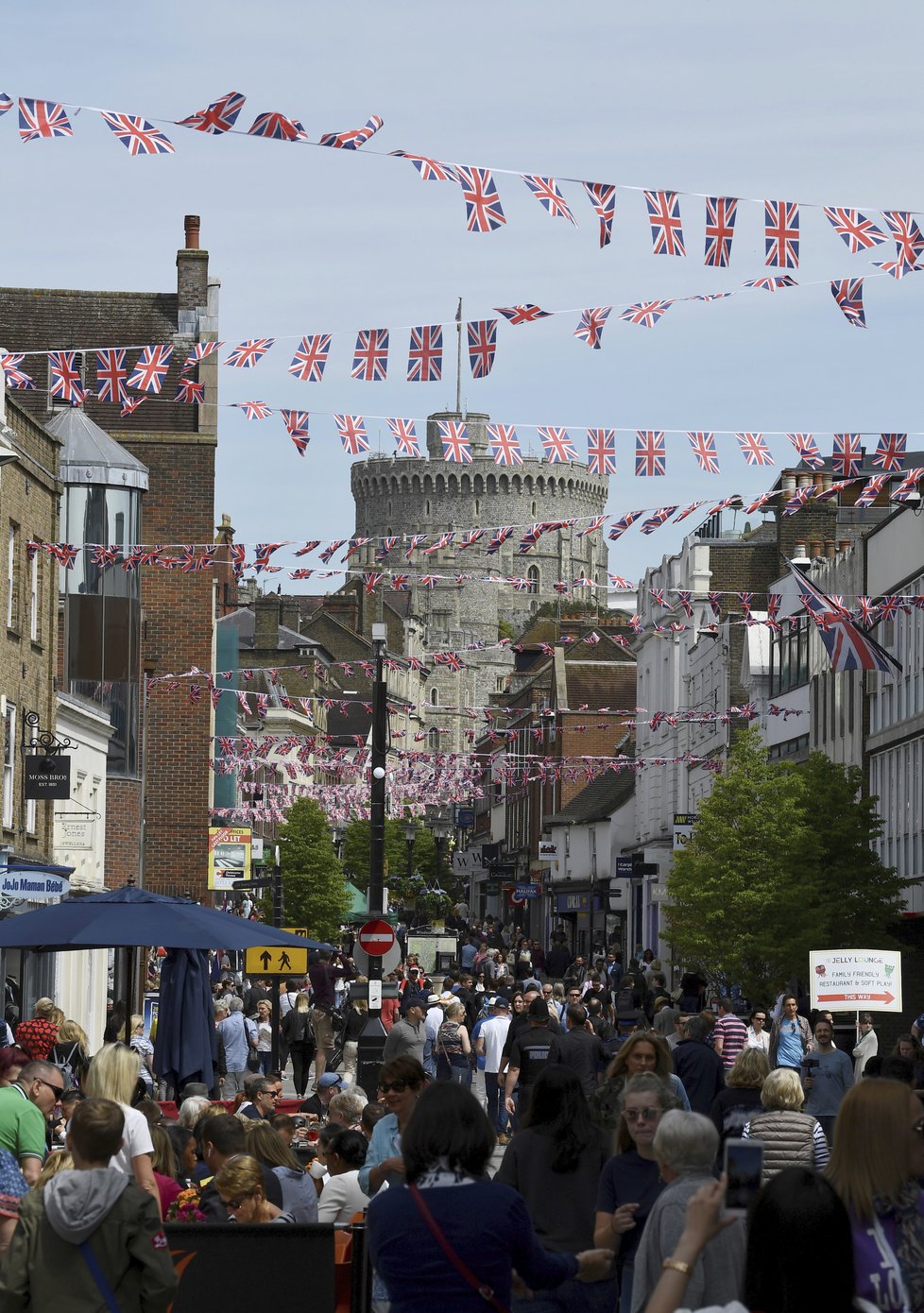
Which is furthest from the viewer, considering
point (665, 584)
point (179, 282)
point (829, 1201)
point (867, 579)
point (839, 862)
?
point (665, 584)

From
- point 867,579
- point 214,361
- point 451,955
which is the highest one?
point 214,361

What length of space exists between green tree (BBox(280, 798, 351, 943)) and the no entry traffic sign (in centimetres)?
4203

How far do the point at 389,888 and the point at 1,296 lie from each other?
5669 centimetres

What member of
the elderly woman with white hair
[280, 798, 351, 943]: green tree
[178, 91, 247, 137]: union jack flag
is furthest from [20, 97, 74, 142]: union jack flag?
[280, 798, 351, 943]: green tree

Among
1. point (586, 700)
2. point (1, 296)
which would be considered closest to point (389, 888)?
point (586, 700)

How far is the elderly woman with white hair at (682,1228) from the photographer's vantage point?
20.3 feet

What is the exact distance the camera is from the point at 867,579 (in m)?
43.2

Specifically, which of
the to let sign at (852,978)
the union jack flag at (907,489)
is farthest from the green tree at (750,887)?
the to let sign at (852,978)

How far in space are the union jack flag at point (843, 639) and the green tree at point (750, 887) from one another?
443cm

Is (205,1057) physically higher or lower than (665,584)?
lower

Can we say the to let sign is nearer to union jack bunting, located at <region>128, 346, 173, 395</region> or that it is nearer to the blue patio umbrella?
the blue patio umbrella

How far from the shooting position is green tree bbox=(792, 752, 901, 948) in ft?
122

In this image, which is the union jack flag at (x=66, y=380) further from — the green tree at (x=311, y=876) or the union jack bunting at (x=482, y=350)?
the green tree at (x=311, y=876)

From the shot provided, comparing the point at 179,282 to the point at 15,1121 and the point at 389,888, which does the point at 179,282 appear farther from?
the point at 389,888
